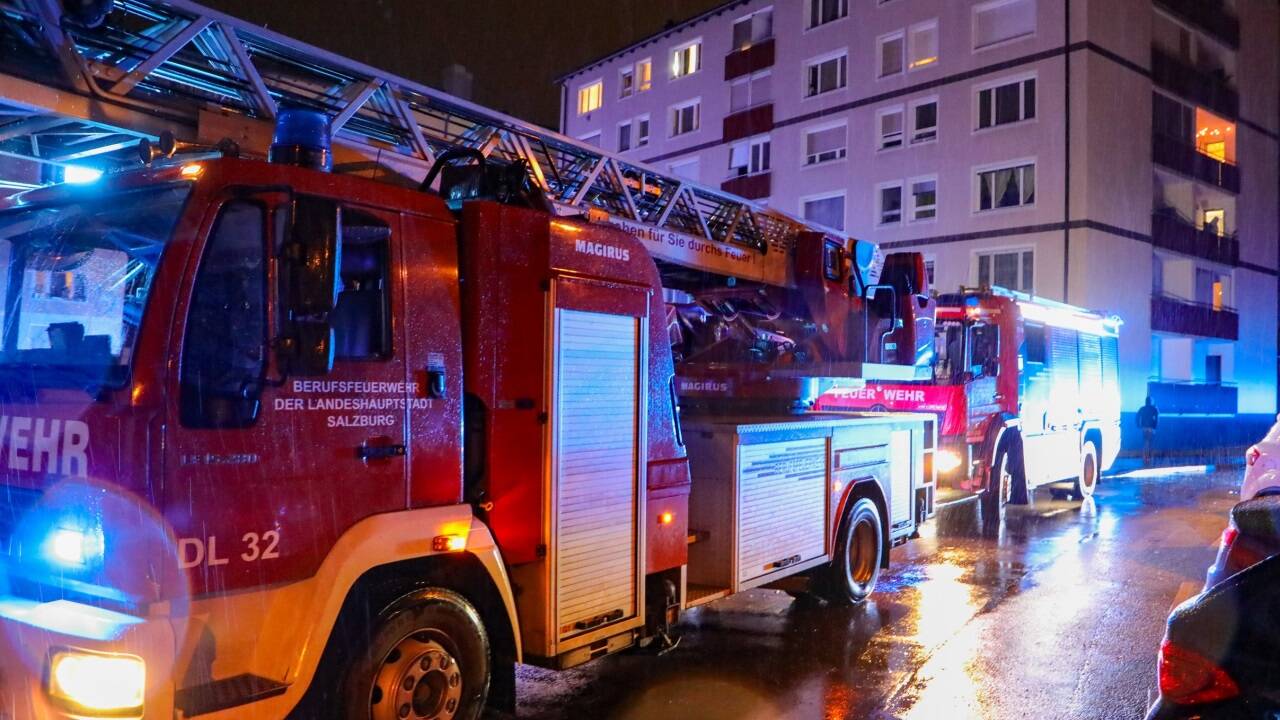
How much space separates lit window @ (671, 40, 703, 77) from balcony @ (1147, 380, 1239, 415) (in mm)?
20462

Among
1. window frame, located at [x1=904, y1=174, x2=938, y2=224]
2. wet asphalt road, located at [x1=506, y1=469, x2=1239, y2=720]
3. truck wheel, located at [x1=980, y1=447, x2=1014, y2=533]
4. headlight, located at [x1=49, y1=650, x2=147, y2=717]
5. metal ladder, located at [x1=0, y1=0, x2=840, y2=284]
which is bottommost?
wet asphalt road, located at [x1=506, y1=469, x2=1239, y2=720]

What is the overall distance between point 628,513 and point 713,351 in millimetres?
3692

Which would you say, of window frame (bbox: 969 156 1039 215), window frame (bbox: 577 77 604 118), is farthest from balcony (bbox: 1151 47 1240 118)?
window frame (bbox: 577 77 604 118)

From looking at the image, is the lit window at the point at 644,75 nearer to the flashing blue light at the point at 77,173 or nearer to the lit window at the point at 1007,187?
the lit window at the point at 1007,187

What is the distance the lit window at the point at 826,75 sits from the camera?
33406mm

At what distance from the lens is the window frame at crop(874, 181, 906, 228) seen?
103 ft

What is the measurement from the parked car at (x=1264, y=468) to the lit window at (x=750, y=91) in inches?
1141

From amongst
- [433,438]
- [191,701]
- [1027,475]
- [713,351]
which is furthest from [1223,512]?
[191,701]

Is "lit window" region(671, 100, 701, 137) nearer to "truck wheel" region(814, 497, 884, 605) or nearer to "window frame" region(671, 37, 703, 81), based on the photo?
"window frame" region(671, 37, 703, 81)

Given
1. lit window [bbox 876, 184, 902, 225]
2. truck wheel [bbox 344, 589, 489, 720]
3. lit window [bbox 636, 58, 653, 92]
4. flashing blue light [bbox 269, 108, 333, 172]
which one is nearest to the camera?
truck wheel [bbox 344, 589, 489, 720]

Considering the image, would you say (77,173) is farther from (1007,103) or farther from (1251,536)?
(1007,103)

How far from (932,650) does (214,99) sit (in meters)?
5.86

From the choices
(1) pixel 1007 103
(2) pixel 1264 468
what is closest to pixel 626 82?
(1) pixel 1007 103

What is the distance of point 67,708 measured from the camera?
10.9 feet
